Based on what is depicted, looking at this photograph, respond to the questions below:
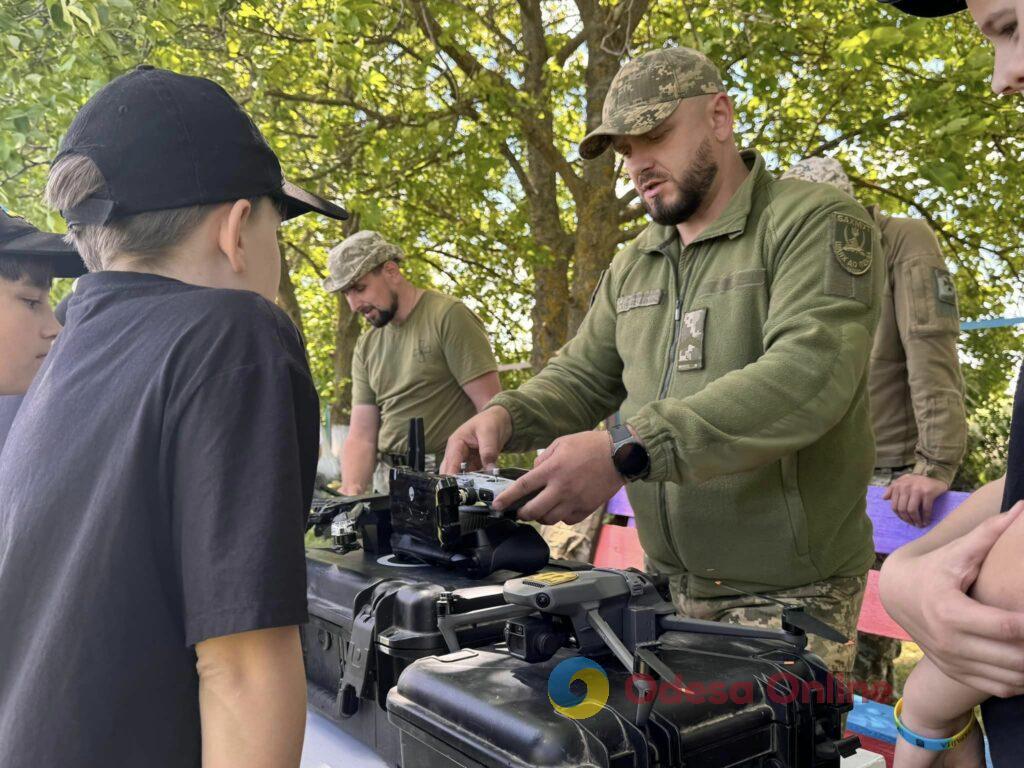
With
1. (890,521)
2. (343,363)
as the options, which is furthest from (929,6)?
(343,363)

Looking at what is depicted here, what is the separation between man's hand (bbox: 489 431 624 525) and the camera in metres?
1.72

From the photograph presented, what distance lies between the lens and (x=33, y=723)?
0.94 metres

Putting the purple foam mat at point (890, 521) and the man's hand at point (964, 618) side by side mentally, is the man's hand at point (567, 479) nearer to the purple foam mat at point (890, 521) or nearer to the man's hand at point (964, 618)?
the man's hand at point (964, 618)

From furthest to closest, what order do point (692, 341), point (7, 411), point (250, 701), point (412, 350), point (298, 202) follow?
point (412, 350)
point (692, 341)
point (7, 411)
point (298, 202)
point (250, 701)

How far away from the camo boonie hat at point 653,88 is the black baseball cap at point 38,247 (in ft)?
4.36

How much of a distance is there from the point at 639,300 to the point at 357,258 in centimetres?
266

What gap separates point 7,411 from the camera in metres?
1.85

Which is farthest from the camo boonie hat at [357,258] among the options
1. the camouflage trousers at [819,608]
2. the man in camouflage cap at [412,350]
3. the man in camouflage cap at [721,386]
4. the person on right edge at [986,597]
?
the person on right edge at [986,597]

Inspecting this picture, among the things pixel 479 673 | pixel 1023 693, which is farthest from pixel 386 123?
pixel 1023 693

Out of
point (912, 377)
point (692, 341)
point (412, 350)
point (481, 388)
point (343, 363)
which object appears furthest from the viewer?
point (343, 363)

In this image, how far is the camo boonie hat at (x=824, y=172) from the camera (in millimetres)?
3270

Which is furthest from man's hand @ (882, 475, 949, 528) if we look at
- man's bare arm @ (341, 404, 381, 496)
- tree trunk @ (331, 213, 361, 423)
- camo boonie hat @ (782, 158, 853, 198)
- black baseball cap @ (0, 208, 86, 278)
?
tree trunk @ (331, 213, 361, 423)

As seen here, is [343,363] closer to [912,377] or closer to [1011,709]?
[912,377]

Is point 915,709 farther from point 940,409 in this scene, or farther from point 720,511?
point 940,409
